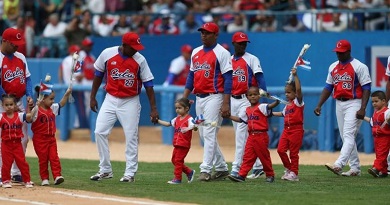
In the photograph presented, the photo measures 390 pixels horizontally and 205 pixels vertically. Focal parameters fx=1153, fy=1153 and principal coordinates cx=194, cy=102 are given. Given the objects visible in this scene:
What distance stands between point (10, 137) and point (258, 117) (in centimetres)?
→ 311

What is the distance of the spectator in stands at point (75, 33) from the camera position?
2634 cm

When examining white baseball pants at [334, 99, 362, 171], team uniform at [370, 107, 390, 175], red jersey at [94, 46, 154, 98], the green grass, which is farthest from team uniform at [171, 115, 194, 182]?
Answer: team uniform at [370, 107, 390, 175]

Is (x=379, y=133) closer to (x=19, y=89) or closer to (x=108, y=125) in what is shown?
(x=108, y=125)

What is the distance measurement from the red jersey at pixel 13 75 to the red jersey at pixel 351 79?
4344 millimetres

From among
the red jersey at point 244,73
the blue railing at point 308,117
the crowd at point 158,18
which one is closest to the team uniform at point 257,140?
the red jersey at point 244,73

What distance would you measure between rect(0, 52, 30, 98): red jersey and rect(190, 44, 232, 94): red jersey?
225cm

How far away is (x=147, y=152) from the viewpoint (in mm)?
21547

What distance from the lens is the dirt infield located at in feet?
42.4

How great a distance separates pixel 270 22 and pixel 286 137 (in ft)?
30.2

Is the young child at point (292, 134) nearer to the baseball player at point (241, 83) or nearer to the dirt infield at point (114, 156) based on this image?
the baseball player at point (241, 83)

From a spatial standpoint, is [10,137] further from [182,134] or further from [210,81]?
[210,81]

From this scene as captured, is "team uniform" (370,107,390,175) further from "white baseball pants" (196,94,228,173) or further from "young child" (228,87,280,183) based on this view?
"white baseball pants" (196,94,228,173)

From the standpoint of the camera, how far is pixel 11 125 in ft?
46.3

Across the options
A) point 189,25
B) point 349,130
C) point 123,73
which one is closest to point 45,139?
point 123,73
